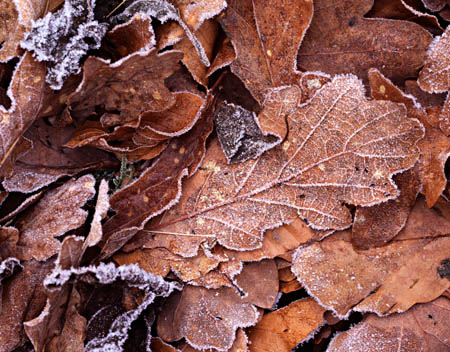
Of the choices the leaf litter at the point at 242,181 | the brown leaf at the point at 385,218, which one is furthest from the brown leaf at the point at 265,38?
the brown leaf at the point at 385,218

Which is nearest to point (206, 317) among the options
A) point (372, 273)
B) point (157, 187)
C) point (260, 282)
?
point (260, 282)

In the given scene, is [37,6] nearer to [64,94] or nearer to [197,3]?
[64,94]

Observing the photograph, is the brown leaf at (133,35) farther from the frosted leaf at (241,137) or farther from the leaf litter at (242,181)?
the frosted leaf at (241,137)

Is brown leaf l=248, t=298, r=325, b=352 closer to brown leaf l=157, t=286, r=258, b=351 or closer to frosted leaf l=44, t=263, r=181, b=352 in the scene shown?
brown leaf l=157, t=286, r=258, b=351

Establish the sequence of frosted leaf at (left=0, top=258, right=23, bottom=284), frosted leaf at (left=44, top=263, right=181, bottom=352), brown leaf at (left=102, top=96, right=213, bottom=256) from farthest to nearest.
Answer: brown leaf at (left=102, top=96, right=213, bottom=256) < frosted leaf at (left=0, top=258, right=23, bottom=284) < frosted leaf at (left=44, top=263, right=181, bottom=352)

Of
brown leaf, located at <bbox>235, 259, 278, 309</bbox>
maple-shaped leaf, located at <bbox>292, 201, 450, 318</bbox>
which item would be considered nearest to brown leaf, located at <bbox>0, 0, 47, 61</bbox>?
brown leaf, located at <bbox>235, 259, 278, 309</bbox>
